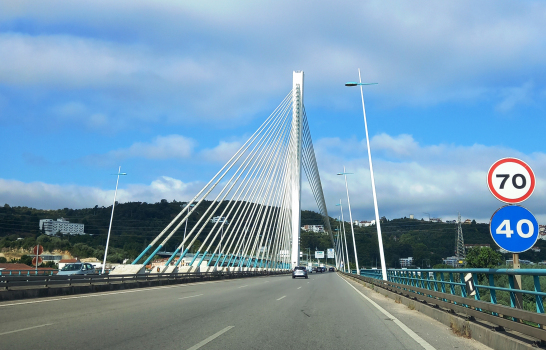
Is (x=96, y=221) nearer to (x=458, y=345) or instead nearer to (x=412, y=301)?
(x=412, y=301)

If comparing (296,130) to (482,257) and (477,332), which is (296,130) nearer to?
(477,332)

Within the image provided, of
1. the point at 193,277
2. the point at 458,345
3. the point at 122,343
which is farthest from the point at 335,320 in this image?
the point at 193,277

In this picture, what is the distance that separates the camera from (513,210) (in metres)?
7.38

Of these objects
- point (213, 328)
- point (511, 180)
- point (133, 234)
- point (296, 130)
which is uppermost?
point (296, 130)

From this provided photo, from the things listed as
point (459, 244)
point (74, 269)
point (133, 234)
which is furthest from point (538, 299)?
point (133, 234)

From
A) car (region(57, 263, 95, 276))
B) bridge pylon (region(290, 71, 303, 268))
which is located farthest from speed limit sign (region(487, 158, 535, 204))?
bridge pylon (region(290, 71, 303, 268))

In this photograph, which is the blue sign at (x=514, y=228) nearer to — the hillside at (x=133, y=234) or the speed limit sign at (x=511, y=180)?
the speed limit sign at (x=511, y=180)

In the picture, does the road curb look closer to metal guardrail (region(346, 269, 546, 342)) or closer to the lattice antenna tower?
metal guardrail (region(346, 269, 546, 342))

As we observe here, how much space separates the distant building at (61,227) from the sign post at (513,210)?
90.9 m

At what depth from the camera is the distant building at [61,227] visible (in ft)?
297

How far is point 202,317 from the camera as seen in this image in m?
11.4

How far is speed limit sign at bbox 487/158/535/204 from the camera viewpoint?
753 cm

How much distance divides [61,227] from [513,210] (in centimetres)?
9760

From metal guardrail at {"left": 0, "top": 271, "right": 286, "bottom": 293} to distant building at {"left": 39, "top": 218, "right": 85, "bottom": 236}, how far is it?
191 feet
